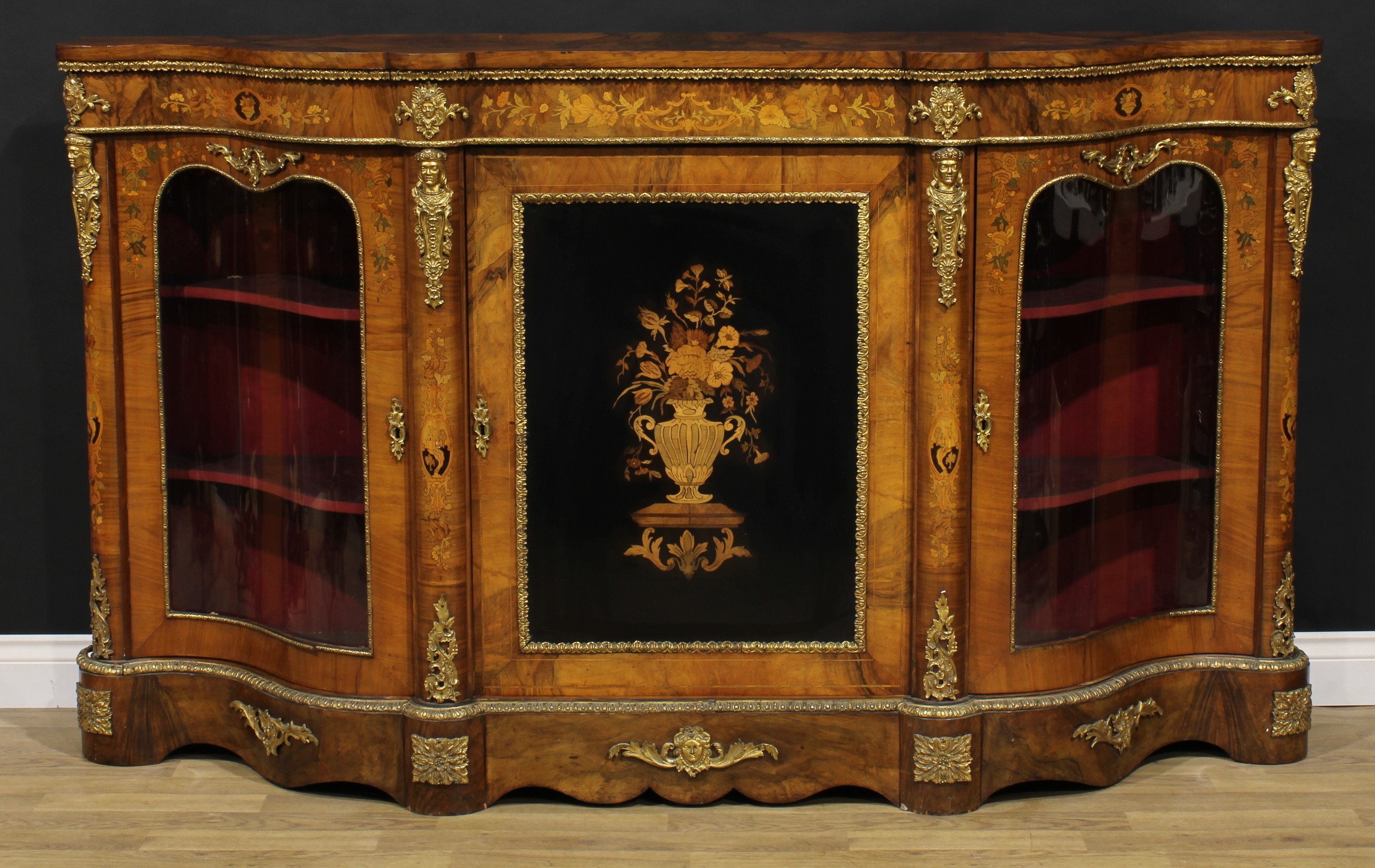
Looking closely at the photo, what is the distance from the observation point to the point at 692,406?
3.26 m

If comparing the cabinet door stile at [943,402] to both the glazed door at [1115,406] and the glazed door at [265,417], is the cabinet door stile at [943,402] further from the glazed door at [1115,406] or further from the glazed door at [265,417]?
the glazed door at [265,417]

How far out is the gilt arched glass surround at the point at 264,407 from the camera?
328 centimetres

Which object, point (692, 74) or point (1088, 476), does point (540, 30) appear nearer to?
point (692, 74)

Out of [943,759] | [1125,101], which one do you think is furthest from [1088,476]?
[1125,101]

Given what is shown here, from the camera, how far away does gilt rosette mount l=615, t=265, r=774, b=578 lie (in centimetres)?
322

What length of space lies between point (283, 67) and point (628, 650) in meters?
1.32

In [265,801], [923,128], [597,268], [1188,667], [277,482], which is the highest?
[923,128]

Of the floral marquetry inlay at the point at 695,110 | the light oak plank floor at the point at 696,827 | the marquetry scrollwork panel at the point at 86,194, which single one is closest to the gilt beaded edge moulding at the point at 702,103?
the floral marquetry inlay at the point at 695,110

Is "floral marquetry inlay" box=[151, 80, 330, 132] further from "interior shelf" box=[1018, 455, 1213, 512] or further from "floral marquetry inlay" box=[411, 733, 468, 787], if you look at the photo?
"interior shelf" box=[1018, 455, 1213, 512]

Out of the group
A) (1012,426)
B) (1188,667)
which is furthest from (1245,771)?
(1012,426)

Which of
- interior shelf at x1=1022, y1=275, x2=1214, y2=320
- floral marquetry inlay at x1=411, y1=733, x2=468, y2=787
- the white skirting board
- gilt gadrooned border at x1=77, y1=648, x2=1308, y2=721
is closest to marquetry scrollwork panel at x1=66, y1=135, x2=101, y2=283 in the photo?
gilt gadrooned border at x1=77, y1=648, x2=1308, y2=721

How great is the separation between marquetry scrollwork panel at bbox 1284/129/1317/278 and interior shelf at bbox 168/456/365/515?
1.94 m

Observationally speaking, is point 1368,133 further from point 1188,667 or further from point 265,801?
point 265,801

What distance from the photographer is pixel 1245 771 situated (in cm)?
351
